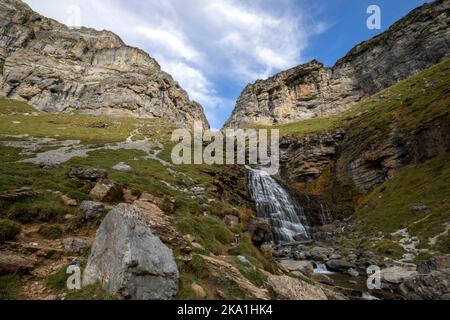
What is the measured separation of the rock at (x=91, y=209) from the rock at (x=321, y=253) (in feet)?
70.6

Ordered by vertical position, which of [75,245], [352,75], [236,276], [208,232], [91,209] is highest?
[352,75]

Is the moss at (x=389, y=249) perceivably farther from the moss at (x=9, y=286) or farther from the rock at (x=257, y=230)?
the moss at (x=9, y=286)

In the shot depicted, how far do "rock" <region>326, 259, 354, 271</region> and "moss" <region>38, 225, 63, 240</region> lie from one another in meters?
20.9

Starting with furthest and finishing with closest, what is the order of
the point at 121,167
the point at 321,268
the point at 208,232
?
the point at 121,167, the point at 321,268, the point at 208,232

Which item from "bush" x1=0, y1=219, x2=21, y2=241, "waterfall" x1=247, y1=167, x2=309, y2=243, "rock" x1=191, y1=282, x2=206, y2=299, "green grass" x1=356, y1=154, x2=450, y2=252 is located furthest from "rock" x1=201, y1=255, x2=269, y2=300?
"waterfall" x1=247, y1=167, x2=309, y2=243

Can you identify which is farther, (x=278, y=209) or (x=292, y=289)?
(x=278, y=209)

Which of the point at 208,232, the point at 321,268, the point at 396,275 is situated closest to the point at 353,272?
the point at 321,268

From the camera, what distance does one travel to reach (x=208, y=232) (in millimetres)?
13391

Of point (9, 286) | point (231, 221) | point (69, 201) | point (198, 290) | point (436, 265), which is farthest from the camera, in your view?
point (231, 221)

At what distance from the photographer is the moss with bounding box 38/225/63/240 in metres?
9.64

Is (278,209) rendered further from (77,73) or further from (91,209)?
(77,73)

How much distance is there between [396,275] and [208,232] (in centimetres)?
1335

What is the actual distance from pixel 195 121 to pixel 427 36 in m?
112

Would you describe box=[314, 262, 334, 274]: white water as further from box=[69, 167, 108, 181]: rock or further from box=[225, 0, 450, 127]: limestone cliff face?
box=[225, 0, 450, 127]: limestone cliff face
